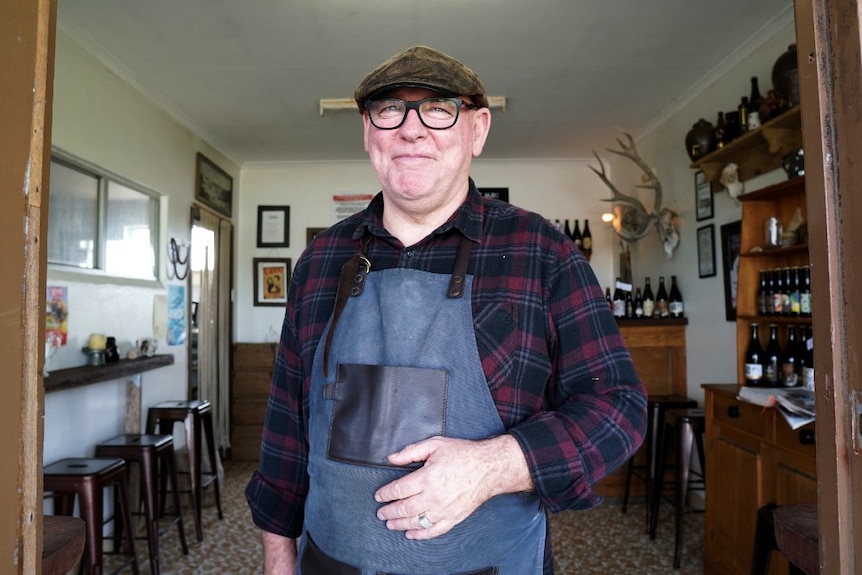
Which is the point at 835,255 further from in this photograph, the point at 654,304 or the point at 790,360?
the point at 654,304

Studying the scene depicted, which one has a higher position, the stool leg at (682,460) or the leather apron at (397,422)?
the leather apron at (397,422)

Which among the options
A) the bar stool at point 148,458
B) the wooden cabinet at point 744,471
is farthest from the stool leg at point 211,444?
the wooden cabinet at point 744,471

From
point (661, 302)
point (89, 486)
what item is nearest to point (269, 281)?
point (89, 486)

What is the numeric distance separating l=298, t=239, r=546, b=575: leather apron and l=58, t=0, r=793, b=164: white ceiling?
224cm

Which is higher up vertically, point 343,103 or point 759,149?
point 343,103

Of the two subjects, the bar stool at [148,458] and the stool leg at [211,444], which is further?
the stool leg at [211,444]

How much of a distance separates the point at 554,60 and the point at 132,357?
300cm

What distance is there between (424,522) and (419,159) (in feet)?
2.11

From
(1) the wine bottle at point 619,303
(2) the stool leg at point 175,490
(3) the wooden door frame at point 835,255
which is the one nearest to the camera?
(3) the wooden door frame at point 835,255

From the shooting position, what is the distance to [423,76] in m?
1.10

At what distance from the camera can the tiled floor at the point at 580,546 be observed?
3.09 metres

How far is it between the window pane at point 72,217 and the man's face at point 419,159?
2488 millimetres

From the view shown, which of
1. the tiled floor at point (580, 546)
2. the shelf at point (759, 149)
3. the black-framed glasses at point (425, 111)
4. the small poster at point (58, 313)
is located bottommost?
the tiled floor at point (580, 546)

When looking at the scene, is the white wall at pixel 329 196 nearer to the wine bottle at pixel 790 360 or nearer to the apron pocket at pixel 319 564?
the wine bottle at pixel 790 360
